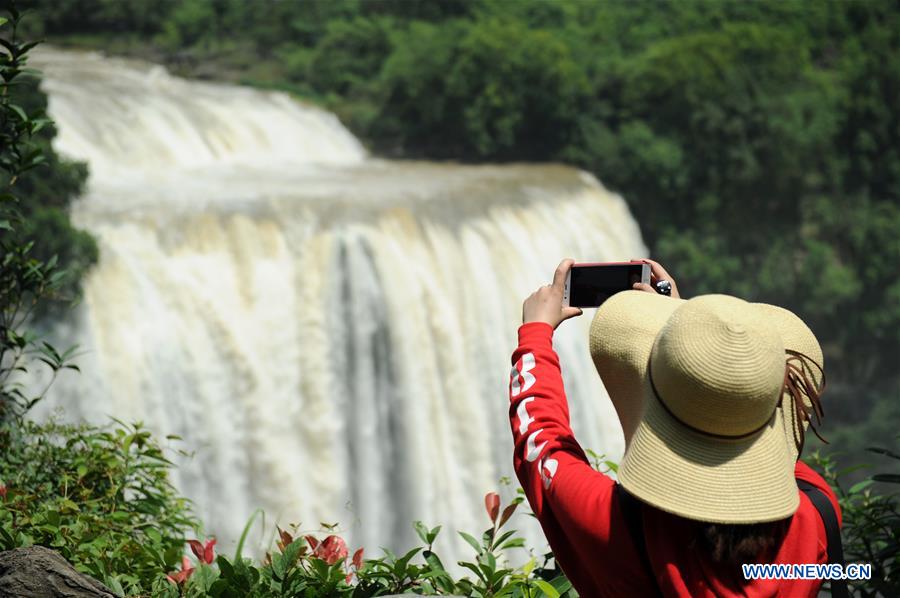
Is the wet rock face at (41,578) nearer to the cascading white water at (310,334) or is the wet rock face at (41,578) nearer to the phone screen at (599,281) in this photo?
the phone screen at (599,281)

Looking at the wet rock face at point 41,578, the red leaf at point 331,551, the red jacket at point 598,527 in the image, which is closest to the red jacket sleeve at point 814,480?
the red jacket at point 598,527

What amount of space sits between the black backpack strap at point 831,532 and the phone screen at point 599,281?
810 mm

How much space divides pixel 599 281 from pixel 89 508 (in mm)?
2073

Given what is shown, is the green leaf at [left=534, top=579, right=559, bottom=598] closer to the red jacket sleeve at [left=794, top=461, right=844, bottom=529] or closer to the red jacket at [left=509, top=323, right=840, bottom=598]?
the red jacket at [left=509, top=323, right=840, bottom=598]

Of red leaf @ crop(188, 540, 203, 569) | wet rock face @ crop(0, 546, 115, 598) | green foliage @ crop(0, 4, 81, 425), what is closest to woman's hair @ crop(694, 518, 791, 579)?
wet rock face @ crop(0, 546, 115, 598)

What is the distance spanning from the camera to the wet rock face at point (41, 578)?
2738 mm

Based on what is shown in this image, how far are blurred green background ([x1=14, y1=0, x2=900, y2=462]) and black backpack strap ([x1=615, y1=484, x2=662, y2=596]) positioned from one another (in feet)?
64.7

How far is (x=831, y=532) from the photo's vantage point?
6.53 feet

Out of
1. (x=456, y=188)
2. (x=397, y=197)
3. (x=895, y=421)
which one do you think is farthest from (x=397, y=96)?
(x=895, y=421)

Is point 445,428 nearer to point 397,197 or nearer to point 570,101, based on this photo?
point 397,197

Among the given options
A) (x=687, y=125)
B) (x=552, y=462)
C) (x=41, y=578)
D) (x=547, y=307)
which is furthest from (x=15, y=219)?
(x=687, y=125)

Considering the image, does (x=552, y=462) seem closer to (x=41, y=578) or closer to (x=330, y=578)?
(x=330, y=578)

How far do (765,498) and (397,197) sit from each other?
1293 cm

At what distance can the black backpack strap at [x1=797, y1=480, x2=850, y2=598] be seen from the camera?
1979 millimetres
